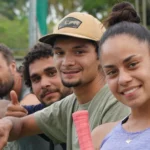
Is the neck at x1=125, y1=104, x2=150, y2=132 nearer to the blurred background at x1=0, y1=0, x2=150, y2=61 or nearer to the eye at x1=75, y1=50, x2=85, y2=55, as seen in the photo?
the eye at x1=75, y1=50, x2=85, y2=55

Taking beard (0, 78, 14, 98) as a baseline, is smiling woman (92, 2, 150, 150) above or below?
above

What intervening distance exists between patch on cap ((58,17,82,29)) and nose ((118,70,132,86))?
3.89 feet

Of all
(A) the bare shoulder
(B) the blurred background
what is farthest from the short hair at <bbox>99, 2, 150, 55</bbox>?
(B) the blurred background

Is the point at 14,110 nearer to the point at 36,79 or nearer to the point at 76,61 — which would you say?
the point at 76,61

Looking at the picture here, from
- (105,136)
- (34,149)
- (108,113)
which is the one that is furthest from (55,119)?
(105,136)

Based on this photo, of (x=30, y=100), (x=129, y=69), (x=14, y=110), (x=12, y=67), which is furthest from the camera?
(x=12, y=67)

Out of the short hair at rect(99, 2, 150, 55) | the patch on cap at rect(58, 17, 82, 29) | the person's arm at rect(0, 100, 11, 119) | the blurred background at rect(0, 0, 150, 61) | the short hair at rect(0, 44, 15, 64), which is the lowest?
the blurred background at rect(0, 0, 150, 61)

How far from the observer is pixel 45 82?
4863 millimetres

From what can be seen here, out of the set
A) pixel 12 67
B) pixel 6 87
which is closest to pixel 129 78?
pixel 6 87

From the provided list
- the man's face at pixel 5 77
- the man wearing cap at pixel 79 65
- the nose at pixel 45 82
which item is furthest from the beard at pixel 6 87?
the man wearing cap at pixel 79 65

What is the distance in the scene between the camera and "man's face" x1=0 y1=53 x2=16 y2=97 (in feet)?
17.0

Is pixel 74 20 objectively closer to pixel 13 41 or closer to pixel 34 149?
pixel 34 149

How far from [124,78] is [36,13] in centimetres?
758

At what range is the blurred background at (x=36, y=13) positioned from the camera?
394 inches
